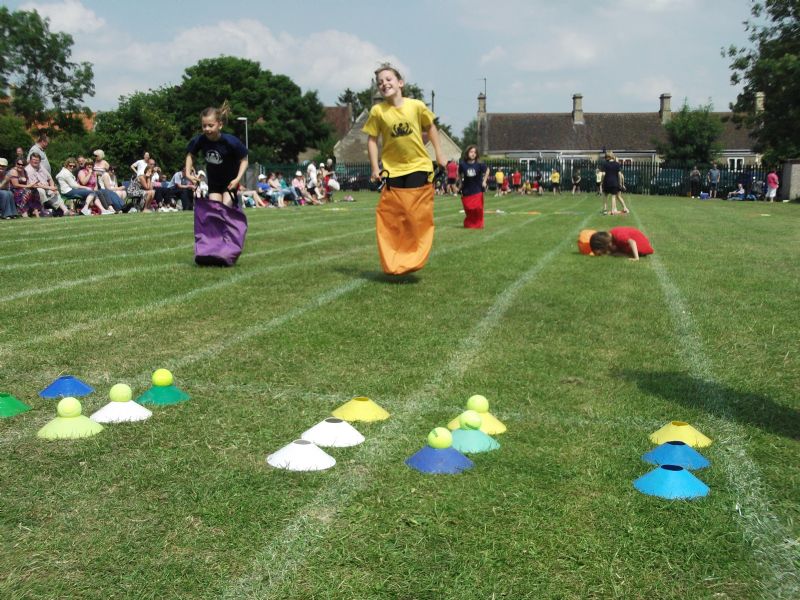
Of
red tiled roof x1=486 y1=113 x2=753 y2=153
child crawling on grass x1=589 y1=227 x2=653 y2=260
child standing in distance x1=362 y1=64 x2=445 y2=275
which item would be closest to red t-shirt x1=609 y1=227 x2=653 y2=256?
child crawling on grass x1=589 y1=227 x2=653 y2=260

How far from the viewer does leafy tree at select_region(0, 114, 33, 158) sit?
59519mm

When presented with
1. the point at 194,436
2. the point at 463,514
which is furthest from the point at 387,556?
the point at 194,436

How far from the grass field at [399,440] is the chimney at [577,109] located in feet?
281

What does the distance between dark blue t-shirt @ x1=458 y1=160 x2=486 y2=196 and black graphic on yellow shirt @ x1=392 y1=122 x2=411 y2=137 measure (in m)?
7.58

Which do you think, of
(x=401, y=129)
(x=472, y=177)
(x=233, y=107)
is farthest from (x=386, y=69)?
(x=233, y=107)

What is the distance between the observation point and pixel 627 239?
37.0 feet

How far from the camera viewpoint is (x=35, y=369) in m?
5.01

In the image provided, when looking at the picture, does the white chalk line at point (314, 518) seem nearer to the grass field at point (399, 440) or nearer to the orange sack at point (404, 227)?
the grass field at point (399, 440)

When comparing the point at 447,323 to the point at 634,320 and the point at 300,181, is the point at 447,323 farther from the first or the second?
the point at 300,181

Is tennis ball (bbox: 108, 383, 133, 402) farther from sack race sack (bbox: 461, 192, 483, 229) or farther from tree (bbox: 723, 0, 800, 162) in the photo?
tree (bbox: 723, 0, 800, 162)

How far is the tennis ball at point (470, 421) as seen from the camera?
371cm

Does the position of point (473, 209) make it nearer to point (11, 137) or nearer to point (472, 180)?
point (472, 180)

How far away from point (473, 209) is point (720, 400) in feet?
40.7

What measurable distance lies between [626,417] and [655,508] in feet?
3.93
